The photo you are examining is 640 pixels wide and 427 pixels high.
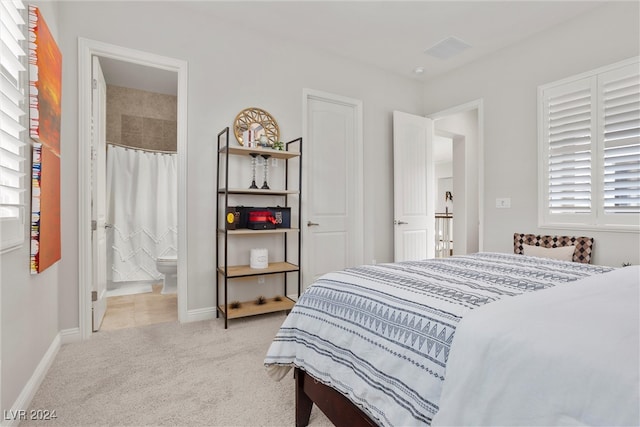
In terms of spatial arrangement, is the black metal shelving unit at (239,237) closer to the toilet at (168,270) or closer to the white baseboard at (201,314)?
the white baseboard at (201,314)

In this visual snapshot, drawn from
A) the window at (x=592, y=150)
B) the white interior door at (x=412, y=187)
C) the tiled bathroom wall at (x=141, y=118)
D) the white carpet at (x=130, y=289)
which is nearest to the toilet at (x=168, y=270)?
the white carpet at (x=130, y=289)

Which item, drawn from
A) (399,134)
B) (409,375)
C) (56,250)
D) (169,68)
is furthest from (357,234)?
(409,375)

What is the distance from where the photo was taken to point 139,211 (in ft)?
14.6

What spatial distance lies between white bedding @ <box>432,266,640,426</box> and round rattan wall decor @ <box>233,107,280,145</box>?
2744mm

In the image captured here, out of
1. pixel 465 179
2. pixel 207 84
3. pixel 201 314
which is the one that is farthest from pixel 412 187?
pixel 201 314

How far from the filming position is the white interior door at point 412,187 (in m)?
4.01

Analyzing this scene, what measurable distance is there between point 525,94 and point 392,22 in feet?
5.02

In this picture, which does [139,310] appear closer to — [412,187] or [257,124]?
[257,124]

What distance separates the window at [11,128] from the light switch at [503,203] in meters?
3.87

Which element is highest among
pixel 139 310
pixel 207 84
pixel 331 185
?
pixel 207 84

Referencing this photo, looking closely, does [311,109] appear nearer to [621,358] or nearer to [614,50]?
[614,50]

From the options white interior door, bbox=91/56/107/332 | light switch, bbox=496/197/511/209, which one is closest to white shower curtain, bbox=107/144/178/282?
white interior door, bbox=91/56/107/332

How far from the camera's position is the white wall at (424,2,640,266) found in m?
2.75

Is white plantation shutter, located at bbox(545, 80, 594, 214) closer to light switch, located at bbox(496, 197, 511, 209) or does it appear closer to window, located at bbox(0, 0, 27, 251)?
light switch, located at bbox(496, 197, 511, 209)
